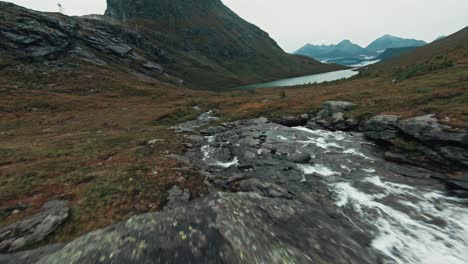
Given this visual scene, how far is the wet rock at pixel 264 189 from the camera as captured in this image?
622 inches

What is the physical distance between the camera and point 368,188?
16.8 metres

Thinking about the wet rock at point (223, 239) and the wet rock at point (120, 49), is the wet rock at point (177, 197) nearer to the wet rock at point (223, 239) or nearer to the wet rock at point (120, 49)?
the wet rock at point (223, 239)

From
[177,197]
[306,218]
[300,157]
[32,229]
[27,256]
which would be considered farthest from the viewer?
[300,157]

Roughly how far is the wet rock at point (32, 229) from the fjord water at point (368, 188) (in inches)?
504

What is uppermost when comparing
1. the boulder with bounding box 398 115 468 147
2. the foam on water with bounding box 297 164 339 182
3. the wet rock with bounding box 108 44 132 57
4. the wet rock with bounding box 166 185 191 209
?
the wet rock with bounding box 108 44 132 57

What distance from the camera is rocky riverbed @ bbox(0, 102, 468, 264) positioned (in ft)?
30.6

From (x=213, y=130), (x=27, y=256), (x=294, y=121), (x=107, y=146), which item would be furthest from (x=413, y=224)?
(x=107, y=146)

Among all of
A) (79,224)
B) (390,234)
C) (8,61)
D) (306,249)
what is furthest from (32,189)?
(8,61)

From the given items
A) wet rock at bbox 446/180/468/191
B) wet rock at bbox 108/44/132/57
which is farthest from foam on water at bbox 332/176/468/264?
wet rock at bbox 108/44/132/57

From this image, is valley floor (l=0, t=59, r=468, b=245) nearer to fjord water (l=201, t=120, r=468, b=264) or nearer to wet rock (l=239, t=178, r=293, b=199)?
wet rock (l=239, t=178, r=293, b=199)

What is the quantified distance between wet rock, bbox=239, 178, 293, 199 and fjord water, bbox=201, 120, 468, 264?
1.17m

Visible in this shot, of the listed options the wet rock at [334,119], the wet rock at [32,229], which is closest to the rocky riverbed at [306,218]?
the wet rock at [32,229]

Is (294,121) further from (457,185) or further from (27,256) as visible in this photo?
(27,256)

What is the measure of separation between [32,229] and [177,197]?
768 cm
